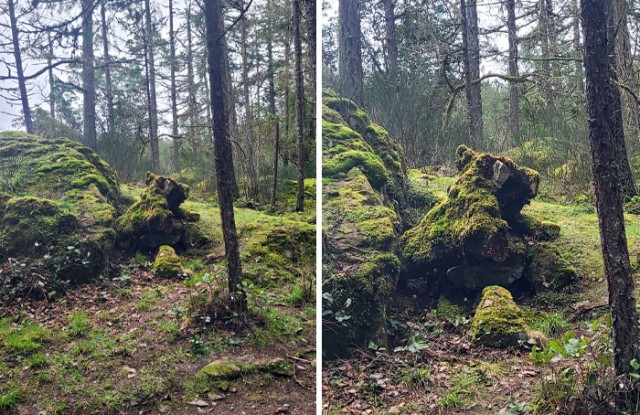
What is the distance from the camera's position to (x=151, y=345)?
92.7 inches

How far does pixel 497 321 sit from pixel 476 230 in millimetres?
475

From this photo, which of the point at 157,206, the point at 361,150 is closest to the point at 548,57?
the point at 361,150

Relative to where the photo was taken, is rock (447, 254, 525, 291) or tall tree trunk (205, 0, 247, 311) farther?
tall tree trunk (205, 0, 247, 311)

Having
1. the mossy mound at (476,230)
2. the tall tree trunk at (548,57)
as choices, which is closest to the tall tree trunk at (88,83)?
the mossy mound at (476,230)

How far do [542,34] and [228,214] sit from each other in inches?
73.1

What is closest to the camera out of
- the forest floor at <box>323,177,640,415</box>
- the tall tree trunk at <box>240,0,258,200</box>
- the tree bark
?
the forest floor at <box>323,177,640,415</box>

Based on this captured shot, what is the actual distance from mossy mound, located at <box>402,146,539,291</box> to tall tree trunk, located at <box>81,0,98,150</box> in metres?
1.67

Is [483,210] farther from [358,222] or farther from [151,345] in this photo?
[151,345]

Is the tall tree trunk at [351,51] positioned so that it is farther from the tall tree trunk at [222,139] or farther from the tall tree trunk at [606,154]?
the tall tree trunk at [606,154]

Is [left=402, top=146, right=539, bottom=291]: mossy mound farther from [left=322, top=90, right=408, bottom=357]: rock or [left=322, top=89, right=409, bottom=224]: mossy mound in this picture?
[left=322, top=89, right=409, bottom=224]: mossy mound

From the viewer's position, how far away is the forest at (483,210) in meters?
1.99

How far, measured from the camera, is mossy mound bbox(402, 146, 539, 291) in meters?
2.38

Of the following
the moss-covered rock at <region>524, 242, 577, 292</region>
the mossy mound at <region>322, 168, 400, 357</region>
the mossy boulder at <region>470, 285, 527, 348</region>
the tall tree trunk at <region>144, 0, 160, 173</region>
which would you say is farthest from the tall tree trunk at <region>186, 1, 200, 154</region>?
the moss-covered rock at <region>524, 242, 577, 292</region>

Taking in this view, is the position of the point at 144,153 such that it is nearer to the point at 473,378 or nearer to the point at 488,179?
the point at 488,179
